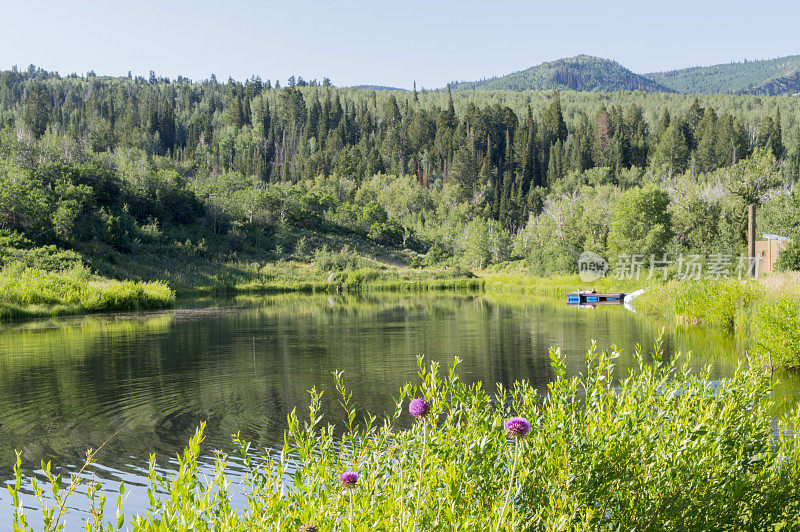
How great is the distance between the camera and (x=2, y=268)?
4466 cm

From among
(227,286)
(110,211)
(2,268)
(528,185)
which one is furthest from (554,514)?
(528,185)

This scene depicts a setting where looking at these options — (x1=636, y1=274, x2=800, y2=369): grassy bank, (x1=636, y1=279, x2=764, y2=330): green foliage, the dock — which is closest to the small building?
(x1=636, y1=274, x2=800, y2=369): grassy bank

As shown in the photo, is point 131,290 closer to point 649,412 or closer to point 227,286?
point 227,286

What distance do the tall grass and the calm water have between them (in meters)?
3.53

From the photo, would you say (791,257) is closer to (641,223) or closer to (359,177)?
(641,223)

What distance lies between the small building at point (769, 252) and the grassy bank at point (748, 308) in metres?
7.45

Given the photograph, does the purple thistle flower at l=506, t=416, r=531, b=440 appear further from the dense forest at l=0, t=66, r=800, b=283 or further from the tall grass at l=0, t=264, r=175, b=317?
the dense forest at l=0, t=66, r=800, b=283

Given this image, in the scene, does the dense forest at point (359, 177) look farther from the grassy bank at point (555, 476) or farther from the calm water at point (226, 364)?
the grassy bank at point (555, 476)

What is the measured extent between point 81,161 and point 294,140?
256 feet

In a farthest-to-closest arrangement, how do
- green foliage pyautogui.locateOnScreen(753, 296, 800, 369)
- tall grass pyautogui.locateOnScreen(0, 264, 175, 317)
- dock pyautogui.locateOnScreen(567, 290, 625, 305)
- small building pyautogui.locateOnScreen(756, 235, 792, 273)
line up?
dock pyautogui.locateOnScreen(567, 290, 625, 305) → small building pyautogui.locateOnScreen(756, 235, 792, 273) → tall grass pyautogui.locateOnScreen(0, 264, 175, 317) → green foliage pyautogui.locateOnScreen(753, 296, 800, 369)

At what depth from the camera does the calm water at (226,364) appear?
1352 cm

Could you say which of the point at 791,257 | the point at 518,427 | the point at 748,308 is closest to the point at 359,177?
the point at 791,257

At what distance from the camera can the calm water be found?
44.4ft
